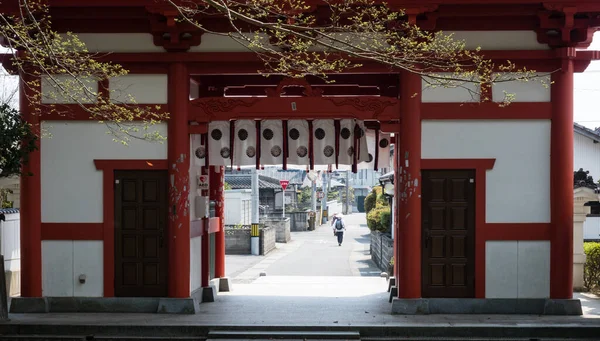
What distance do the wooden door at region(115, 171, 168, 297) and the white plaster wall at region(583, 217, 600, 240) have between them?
20.9 m

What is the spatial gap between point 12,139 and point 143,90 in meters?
2.25

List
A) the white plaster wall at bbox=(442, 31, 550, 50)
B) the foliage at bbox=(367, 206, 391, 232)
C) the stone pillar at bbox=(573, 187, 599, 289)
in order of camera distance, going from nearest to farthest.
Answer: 1. the white plaster wall at bbox=(442, 31, 550, 50)
2. the stone pillar at bbox=(573, 187, 599, 289)
3. the foliage at bbox=(367, 206, 391, 232)

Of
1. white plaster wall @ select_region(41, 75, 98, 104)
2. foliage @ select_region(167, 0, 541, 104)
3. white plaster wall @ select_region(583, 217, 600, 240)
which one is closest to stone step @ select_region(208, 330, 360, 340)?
foliage @ select_region(167, 0, 541, 104)

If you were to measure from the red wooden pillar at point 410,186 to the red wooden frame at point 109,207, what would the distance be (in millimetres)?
4187

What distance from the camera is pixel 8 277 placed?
14352mm

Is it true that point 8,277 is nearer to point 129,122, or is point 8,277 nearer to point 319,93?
point 129,122

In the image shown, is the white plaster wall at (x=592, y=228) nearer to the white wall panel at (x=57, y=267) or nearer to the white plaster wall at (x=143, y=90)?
the white plaster wall at (x=143, y=90)

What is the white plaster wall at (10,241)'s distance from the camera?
47.0ft

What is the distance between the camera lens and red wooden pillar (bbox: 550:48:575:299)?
11.8m

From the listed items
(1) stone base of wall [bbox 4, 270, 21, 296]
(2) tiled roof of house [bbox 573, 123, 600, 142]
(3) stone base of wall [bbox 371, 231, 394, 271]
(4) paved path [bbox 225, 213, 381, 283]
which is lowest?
(4) paved path [bbox 225, 213, 381, 283]

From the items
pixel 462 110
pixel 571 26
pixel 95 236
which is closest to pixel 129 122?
pixel 95 236

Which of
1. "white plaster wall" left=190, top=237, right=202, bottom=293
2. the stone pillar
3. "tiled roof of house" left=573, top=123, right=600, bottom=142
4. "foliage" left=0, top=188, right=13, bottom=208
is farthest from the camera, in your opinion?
"tiled roof of house" left=573, top=123, right=600, bottom=142

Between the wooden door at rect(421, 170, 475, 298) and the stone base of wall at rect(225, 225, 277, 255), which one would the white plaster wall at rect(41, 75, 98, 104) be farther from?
the stone base of wall at rect(225, 225, 277, 255)

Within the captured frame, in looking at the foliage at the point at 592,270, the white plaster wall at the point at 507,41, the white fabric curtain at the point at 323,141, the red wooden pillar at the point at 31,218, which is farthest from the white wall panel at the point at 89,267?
the foliage at the point at 592,270
